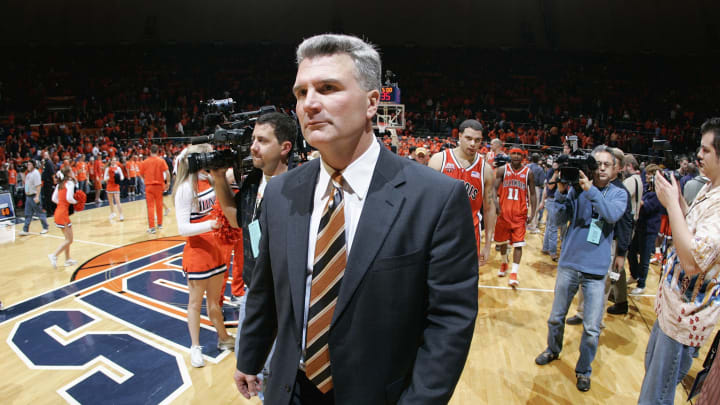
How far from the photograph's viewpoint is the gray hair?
1.24m

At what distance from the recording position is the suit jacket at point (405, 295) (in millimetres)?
1191

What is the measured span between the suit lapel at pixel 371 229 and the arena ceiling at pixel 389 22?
22914 mm

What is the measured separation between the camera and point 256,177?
2.45 meters

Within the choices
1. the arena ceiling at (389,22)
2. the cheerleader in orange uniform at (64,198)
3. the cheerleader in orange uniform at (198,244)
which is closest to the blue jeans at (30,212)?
the cheerleader in orange uniform at (64,198)

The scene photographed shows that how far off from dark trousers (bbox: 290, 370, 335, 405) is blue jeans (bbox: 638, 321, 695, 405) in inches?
79.0

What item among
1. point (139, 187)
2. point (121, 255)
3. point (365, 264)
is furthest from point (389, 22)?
point (365, 264)

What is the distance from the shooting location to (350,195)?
134 centimetres

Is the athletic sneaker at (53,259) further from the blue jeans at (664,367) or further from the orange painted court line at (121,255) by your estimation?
the blue jeans at (664,367)

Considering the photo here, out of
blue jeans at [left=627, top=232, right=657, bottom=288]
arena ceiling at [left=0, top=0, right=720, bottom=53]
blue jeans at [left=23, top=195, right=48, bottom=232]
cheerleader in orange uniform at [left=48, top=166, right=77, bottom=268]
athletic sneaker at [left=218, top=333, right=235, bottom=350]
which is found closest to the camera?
athletic sneaker at [left=218, top=333, right=235, bottom=350]

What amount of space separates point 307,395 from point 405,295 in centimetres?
57

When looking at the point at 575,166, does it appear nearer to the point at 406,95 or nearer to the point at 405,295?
the point at 405,295

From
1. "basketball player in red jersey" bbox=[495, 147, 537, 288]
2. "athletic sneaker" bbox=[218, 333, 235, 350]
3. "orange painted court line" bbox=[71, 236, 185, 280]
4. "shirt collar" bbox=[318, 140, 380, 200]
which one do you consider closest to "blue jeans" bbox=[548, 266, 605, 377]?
"basketball player in red jersey" bbox=[495, 147, 537, 288]

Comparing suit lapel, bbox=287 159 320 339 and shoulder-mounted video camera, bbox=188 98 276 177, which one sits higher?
shoulder-mounted video camera, bbox=188 98 276 177

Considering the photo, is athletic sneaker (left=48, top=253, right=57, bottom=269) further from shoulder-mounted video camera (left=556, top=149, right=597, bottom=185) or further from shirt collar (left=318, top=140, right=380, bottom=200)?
shoulder-mounted video camera (left=556, top=149, right=597, bottom=185)
